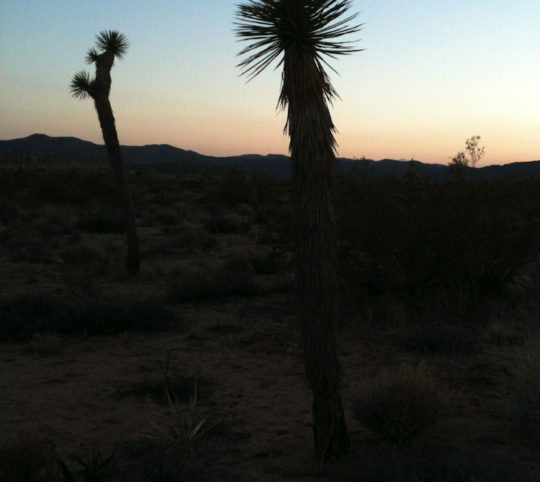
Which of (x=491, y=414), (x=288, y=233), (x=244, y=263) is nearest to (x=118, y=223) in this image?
(x=244, y=263)

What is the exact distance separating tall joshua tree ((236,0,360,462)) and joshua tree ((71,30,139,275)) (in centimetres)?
1052

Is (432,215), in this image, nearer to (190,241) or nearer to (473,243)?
(473,243)

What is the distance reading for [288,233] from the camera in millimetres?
12055

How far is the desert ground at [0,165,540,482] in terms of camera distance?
5238 millimetres

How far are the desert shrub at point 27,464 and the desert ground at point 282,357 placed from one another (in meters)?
0.01

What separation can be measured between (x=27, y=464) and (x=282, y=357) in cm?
515

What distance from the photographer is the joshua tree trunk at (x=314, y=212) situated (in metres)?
4.61

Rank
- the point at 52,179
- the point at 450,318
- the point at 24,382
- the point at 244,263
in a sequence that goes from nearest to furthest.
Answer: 1. the point at 24,382
2. the point at 450,318
3. the point at 244,263
4. the point at 52,179

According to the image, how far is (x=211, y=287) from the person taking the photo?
12617 millimetres

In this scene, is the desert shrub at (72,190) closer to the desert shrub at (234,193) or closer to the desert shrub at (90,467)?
the desert shrub at (234,193)

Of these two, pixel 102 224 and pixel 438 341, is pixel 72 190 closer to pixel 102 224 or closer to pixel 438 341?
pixel 102 224

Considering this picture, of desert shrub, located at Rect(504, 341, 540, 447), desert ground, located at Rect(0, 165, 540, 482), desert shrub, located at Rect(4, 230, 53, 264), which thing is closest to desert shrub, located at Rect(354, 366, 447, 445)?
desert ground, located at Rect(0, 165, 540, 482)

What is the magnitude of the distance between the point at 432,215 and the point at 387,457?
6.77 metres

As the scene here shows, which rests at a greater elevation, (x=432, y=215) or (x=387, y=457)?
(x=432, y=215)
